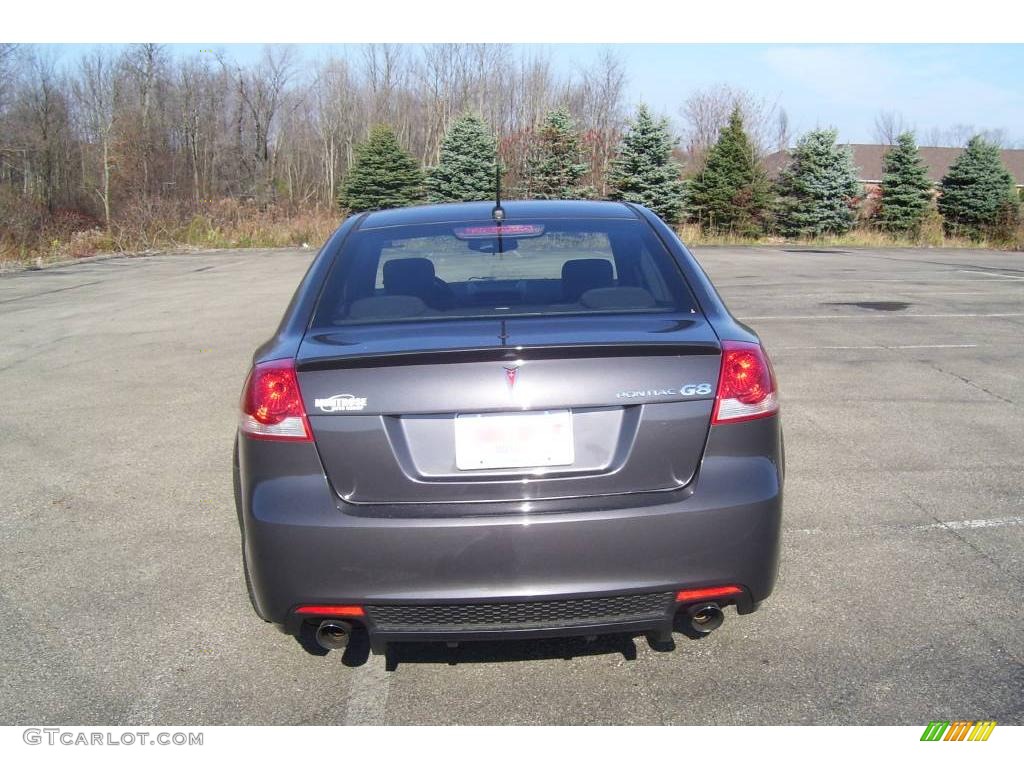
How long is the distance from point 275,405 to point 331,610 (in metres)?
0.63

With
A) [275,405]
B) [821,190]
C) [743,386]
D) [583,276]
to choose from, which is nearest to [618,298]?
[583,276]

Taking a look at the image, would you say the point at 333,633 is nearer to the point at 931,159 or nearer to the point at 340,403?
→ the point at 340,403

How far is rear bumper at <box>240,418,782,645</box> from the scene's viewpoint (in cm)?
251

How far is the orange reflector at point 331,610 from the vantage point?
8.52ft

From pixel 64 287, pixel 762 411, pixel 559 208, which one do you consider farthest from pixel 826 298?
pixel 64 287

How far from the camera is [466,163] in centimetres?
3966

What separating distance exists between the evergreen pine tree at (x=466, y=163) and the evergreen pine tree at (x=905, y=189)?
1724 centimetres

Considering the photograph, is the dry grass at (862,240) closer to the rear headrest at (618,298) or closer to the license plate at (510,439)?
the rear headrest at (618,298)

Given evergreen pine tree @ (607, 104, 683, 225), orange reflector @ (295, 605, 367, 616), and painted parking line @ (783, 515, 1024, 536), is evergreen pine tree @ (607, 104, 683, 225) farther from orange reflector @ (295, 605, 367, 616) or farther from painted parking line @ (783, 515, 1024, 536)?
orange reflector @ (295, 605, 367, 616)

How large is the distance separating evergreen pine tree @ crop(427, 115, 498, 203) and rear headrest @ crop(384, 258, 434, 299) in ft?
121

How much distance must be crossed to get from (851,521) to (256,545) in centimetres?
306

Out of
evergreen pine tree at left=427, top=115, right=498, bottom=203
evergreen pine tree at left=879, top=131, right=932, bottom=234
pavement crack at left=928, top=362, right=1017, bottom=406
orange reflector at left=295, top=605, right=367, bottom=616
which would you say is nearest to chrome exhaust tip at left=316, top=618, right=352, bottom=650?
orange reflector at left=295, top=605, right=367, bottom=616
